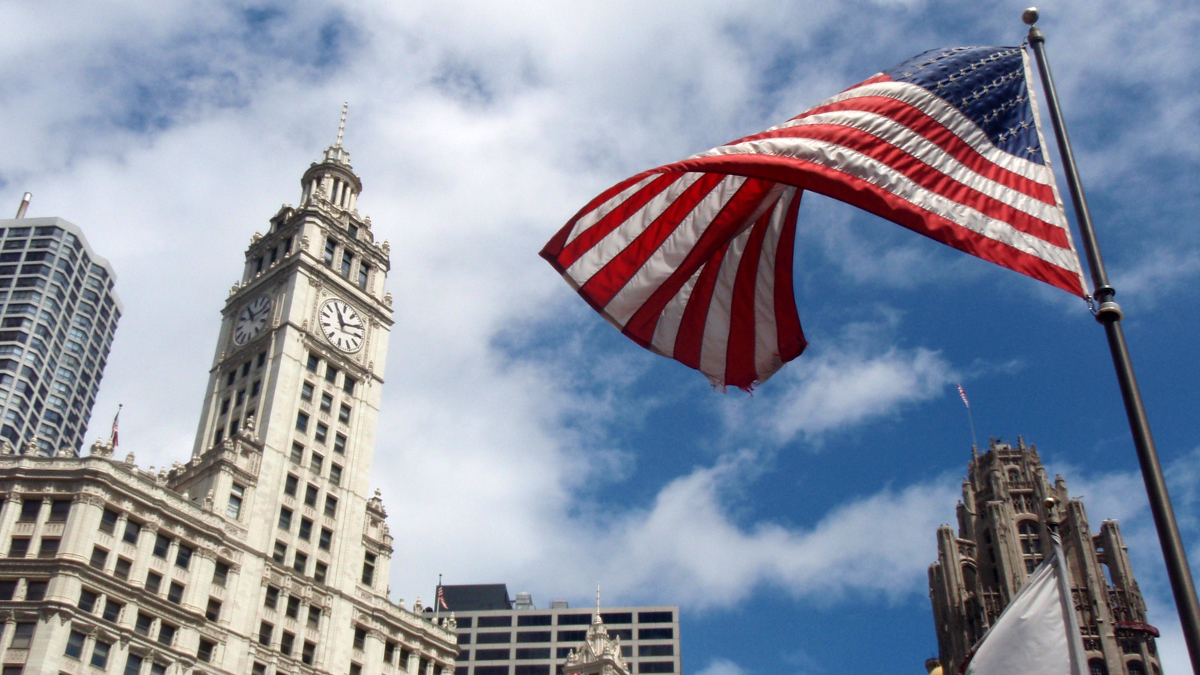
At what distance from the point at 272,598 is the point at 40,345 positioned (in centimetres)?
12942

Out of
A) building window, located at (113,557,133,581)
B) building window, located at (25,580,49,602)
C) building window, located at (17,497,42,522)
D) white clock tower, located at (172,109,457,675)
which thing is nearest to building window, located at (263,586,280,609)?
white clock tower, located at (172,109,457,675)

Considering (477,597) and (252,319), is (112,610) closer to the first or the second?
(252,319)

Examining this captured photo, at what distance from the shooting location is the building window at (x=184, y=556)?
2950 inches

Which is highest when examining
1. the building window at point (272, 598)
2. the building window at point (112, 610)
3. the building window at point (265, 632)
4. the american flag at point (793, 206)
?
the building window at point (272, 598)

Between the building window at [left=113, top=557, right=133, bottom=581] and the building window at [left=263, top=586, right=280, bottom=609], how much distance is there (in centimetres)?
1083

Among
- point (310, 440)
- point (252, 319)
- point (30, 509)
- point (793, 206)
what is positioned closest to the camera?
point (793, 206)

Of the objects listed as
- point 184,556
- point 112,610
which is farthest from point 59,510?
point 184,556

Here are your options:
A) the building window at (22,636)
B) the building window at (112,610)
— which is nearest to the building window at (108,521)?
the building window at (112,610)

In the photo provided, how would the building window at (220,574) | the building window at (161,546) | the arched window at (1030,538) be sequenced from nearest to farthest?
1. the building window at (161,546)
2. the building window at (220,574)
3. the arched window at (1030,538)

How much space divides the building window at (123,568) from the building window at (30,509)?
570 centimetres

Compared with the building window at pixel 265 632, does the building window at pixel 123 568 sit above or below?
above

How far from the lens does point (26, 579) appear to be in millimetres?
67062

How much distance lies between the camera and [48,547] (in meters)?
68.9

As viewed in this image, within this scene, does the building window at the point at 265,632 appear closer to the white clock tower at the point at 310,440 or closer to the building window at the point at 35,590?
the white clock tower at the point at 310,440
